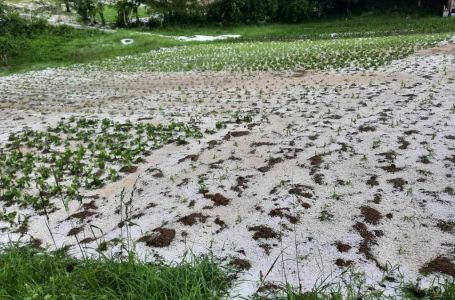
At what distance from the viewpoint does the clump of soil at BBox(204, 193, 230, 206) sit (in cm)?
754

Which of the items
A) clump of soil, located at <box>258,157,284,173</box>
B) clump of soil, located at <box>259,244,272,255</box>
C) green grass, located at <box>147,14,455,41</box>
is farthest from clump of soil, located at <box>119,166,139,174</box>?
green grass, located at <box>147,14,455,41</box>

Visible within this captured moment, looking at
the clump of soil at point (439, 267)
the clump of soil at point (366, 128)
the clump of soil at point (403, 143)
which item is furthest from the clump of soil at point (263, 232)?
the clump of soil at point (366, 128)

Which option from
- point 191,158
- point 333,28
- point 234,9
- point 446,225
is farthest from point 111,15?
point 446,225

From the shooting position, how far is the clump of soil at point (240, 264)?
5.59 meters

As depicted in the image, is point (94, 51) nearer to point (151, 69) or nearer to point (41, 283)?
point (151, 69)

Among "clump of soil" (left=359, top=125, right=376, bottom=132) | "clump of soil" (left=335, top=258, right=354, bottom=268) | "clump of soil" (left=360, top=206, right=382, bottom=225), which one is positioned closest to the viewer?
"clump of soil" (left=335, top=258, right=354, bottom=268)

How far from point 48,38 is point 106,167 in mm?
35913

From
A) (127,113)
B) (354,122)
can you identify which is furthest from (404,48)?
(127,113)

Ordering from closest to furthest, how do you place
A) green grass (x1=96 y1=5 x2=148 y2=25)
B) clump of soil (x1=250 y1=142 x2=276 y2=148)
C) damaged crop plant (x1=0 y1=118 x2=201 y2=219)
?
1. damaged crop plant (x1=0 y1=118 x2=201 y2=219)
2. clump of soil (x1=250 y1=142 x2=276 y2=148)
3. green grass (x1=96 y1=5 x2=148 y2=25)

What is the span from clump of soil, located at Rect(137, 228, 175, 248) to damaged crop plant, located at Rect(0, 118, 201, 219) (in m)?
2.28

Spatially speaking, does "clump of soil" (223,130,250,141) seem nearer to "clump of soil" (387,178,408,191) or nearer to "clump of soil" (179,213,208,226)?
"clump of soil" (179,213,208,226)

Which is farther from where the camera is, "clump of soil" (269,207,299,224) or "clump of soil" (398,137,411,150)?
"clump of soil" (398,137,411,150)

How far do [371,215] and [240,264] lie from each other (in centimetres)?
246

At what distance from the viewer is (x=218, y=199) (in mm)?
7676
